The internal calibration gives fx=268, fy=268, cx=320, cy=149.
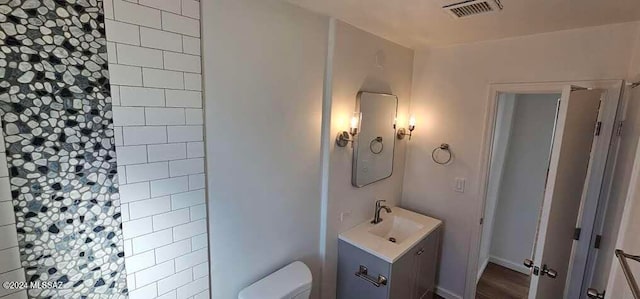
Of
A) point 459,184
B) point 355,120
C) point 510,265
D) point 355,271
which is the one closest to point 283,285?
point 355,271

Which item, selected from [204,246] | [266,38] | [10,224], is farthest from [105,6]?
[204,246]

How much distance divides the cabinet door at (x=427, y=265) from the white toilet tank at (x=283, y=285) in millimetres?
980

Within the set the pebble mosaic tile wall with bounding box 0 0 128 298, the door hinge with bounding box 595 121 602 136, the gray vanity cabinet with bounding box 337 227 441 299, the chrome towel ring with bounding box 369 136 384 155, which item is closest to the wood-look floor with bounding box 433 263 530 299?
the gray vanity cabinet with bounding box 337 227 441 299

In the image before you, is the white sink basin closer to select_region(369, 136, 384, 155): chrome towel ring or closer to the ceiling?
select_region(369, 136, 384, 155): chrome towel ring

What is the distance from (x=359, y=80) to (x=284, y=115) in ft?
2.54

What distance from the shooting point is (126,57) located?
1098 millimetres

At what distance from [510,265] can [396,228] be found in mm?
1820

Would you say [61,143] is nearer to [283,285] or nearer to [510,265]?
[283,285]

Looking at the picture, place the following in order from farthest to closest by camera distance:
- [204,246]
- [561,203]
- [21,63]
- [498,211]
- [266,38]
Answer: [498,211] → [561,203] → [266,38] → [204,246] → [21,63]

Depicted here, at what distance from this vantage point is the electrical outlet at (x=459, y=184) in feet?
8.31

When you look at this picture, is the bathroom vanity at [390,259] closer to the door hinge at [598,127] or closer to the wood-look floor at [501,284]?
the wood-look floor at [501,284]

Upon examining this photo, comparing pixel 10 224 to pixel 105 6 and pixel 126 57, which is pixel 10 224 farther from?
pixel 105 6

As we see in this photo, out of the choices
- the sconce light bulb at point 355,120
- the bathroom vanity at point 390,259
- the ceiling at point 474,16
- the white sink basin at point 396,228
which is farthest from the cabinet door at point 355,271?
the ceiling at point 474,16

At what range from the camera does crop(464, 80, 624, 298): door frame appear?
1838mm
